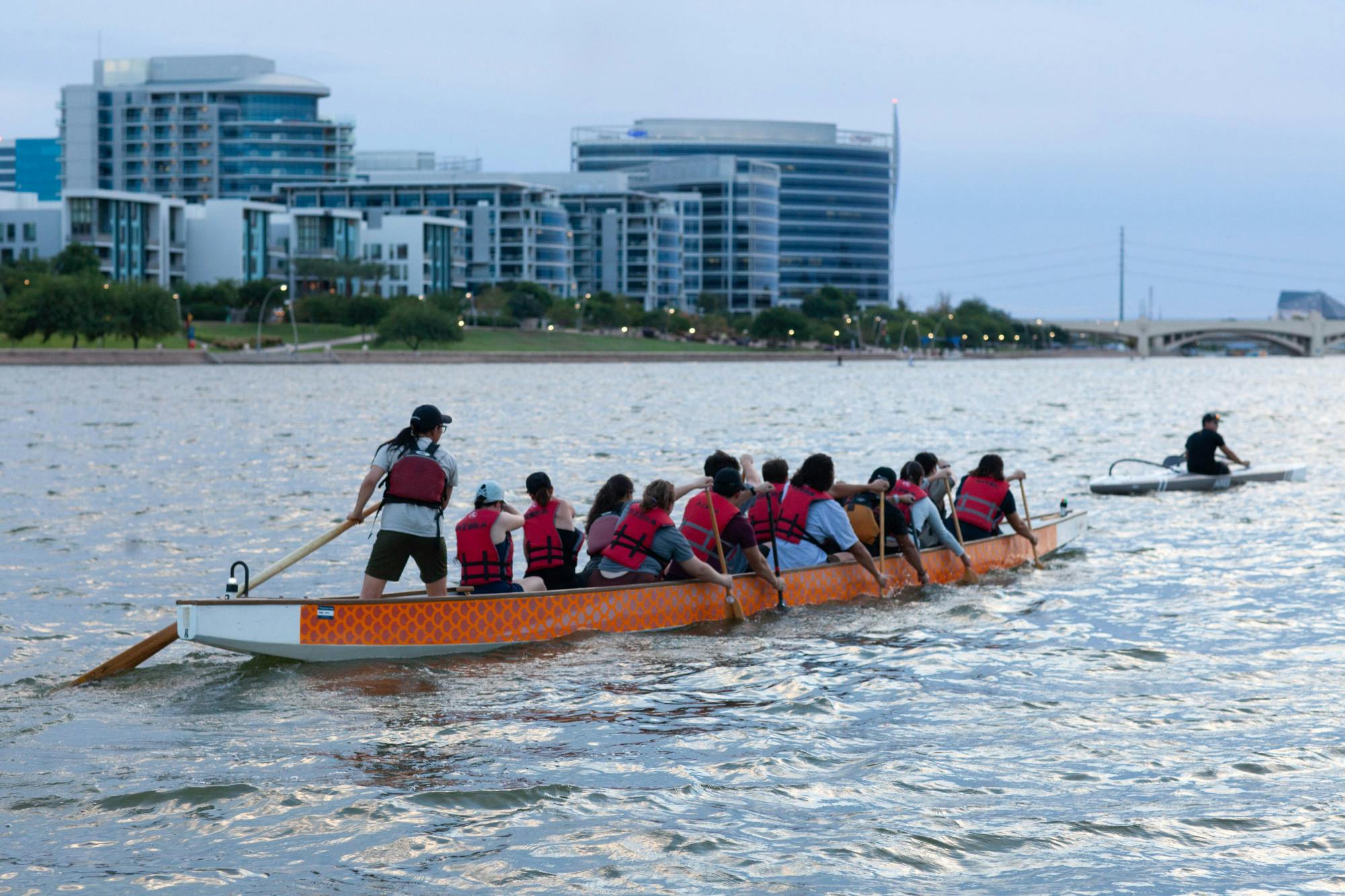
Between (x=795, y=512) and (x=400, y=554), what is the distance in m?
4.89

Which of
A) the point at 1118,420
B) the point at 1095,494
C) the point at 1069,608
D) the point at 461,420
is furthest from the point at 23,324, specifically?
the point at 1069,608

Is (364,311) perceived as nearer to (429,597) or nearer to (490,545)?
(490,545)

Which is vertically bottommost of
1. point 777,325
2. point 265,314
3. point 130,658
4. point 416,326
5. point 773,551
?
point 130,658

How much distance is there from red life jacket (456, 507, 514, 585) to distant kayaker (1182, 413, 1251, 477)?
19661mm

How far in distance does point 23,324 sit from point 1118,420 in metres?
79.7

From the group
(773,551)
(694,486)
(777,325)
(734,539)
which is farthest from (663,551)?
(777,325)

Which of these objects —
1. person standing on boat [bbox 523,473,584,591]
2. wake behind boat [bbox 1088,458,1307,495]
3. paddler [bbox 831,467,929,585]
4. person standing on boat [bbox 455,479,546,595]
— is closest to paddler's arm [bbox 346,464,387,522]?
person standing on boat [bbox 455,479,546,595]

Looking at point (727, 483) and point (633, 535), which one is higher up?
point (727, 483)

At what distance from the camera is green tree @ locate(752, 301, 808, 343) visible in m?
180

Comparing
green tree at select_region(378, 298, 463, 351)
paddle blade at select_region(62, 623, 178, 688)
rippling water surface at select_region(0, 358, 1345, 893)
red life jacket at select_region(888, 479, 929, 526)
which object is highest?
green tree at select_region(378, 298, 463, 351)

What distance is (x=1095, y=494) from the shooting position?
3078 centimetres

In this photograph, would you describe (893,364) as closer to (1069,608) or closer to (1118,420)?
(1118,420)

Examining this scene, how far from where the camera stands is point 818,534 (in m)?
16.6

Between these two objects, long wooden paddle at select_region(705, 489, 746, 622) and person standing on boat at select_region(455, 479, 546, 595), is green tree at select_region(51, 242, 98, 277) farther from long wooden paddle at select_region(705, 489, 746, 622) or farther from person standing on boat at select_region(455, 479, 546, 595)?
person standing on boat at select_region(455, 479, 546, 595)
